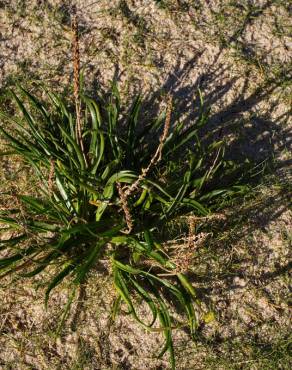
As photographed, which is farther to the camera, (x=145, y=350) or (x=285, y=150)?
(x=285, y=150)

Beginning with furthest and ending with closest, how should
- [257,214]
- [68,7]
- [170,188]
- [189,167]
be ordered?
[68,7] → [257,214] → [189,167] → [170,188]

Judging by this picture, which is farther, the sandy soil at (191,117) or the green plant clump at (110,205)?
the sandy soil at (191,117)

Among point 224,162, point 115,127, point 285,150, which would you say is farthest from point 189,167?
point 285,150

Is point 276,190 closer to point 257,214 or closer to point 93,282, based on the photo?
point 257,214

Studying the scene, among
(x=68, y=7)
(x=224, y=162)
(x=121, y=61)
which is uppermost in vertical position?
(x=68, y=7)

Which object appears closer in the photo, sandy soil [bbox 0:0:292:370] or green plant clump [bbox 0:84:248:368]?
green plant clump [bbox 0:84:248:368]

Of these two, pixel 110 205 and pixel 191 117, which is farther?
pixel 191 117

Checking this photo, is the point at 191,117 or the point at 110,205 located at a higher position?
the point at 191,117

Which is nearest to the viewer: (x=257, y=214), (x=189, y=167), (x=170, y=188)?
(x=170, y=188)
